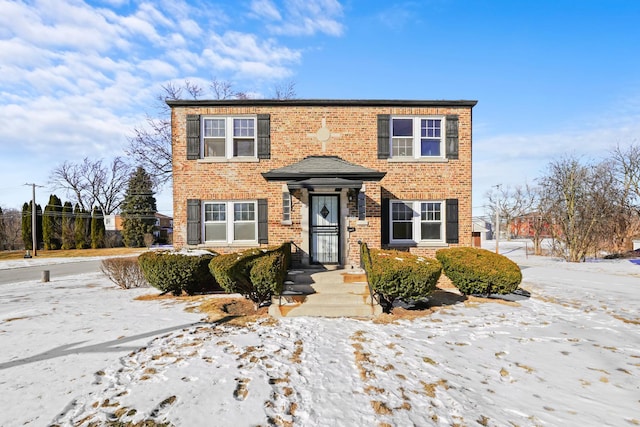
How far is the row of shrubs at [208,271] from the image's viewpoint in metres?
6.66

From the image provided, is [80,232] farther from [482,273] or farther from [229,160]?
[482,273]

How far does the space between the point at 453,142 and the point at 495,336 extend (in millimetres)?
7176

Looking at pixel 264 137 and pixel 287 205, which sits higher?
pixel 264 137

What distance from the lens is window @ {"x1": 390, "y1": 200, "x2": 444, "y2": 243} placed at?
10484 millimetres

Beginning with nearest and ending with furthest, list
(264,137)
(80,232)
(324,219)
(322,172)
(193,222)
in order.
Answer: (322,172) < (324,219) < (193,222) < (264,137) < (80,232)

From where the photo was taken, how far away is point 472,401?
11.1ft

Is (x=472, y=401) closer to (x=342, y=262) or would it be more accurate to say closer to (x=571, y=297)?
(x=342, y=262)

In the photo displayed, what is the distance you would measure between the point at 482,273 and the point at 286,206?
244 inches

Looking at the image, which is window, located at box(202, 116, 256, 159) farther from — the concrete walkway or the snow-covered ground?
the snow-covered ground

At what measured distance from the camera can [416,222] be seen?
10.5 metres

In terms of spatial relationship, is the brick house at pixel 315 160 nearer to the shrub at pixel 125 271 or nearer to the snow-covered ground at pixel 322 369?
Result: the shrub at pixel 125 271

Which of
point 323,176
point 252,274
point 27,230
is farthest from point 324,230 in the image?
point 27,230

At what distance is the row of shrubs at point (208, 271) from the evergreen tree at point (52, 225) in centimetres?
3396

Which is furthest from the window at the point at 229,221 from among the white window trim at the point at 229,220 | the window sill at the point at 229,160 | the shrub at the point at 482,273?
the shrub at the point at 482,273
